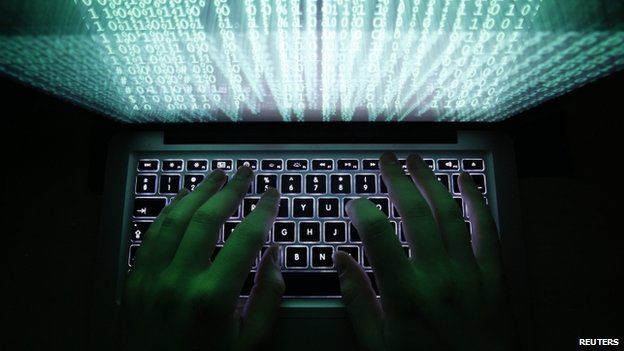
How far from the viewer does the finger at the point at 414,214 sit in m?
0.52

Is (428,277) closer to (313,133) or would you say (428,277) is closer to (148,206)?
(313,133)

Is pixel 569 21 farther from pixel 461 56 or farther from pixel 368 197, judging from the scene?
pixel 368 197

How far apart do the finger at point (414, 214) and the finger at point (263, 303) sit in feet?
0.78

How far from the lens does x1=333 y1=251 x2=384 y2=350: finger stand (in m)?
0.51

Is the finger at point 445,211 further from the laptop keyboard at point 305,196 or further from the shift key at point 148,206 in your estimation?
the shift key at point 148,206

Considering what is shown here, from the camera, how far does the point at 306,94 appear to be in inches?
22.9

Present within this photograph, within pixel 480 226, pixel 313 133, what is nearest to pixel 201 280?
pixel 313 133

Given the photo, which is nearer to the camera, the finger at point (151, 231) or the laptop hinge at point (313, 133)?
the finger at point (151, 231)

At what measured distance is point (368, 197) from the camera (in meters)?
0.63

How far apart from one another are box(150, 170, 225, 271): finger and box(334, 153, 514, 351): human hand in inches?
10.6

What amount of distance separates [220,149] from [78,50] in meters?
0.27

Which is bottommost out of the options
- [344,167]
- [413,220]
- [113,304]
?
[113,304]

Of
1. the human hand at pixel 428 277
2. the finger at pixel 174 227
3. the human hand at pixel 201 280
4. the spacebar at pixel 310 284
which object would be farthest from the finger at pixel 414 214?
the finger at pixel 174 227

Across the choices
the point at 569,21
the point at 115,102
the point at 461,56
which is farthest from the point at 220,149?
the point at 569,21
